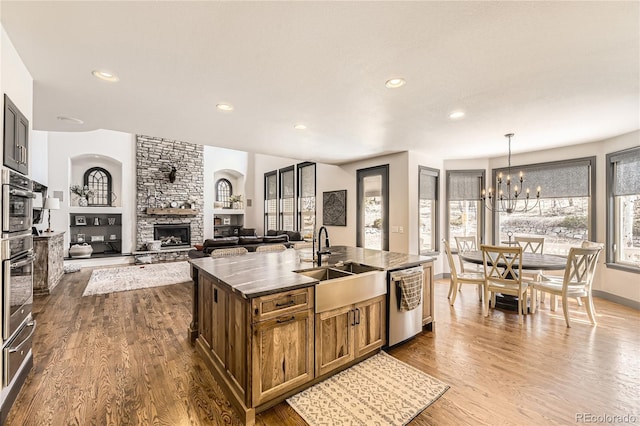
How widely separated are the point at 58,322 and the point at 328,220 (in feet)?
16.7

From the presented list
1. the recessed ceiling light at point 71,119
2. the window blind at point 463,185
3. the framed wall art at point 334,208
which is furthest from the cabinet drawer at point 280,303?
the window blind at point 463,185

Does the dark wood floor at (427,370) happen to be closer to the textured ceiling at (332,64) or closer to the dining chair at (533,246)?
the dining chair at (533,246)

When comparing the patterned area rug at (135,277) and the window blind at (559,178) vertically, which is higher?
the window blind at (559,178)

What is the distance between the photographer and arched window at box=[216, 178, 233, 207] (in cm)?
1084

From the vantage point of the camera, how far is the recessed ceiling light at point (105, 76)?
234cm

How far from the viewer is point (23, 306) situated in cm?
225

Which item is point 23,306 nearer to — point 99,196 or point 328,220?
point 328,220

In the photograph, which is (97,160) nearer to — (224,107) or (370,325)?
(224,107)

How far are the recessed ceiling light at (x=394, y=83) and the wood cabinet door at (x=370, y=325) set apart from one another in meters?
1.98

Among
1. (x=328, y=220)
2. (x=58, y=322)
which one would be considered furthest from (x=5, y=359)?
(x=328, y=220)

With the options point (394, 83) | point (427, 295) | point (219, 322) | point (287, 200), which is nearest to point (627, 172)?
point (427, 295)

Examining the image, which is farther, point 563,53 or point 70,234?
point 70,234

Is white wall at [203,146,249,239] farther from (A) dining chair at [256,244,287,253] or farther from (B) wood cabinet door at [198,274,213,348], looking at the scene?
(B) wood cabinet door at [198,274,213,348]

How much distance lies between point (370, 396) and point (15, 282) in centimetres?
276
